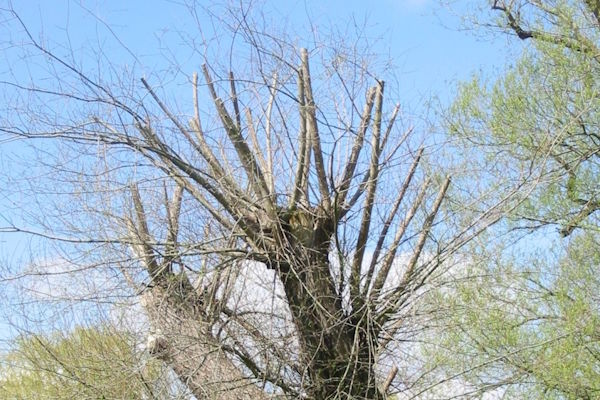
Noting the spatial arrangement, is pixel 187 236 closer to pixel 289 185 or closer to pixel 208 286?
pixel 208 286

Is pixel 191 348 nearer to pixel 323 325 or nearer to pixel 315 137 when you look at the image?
pixel 323 325

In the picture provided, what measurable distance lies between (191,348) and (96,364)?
141 cm

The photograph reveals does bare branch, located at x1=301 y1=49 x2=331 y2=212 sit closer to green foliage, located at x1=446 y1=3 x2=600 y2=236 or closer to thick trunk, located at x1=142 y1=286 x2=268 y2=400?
thick trunk, located at x1=142 y1=286 x2=268 y2=400

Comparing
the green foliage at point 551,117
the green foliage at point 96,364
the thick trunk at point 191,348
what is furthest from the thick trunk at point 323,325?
the green foliage at point 551,117

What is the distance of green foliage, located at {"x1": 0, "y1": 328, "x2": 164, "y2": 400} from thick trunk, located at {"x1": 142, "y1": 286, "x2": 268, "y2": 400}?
199mm

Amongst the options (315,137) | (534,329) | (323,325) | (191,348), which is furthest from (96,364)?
(534,329)

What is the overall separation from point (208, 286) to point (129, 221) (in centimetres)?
74

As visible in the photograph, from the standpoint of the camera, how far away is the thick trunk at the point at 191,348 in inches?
224

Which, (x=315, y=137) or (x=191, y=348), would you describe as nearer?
(x=315, y=137)

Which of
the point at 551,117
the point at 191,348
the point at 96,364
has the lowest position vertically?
the point at 191,348

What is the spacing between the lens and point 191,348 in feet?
19.0

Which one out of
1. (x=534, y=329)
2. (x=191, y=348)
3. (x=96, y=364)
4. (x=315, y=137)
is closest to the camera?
(x=315, y=137)

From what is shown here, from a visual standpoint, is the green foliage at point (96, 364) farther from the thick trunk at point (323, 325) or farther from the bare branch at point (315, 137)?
the bare branch at point (315, 137)

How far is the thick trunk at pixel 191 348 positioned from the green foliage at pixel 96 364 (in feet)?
0.65
